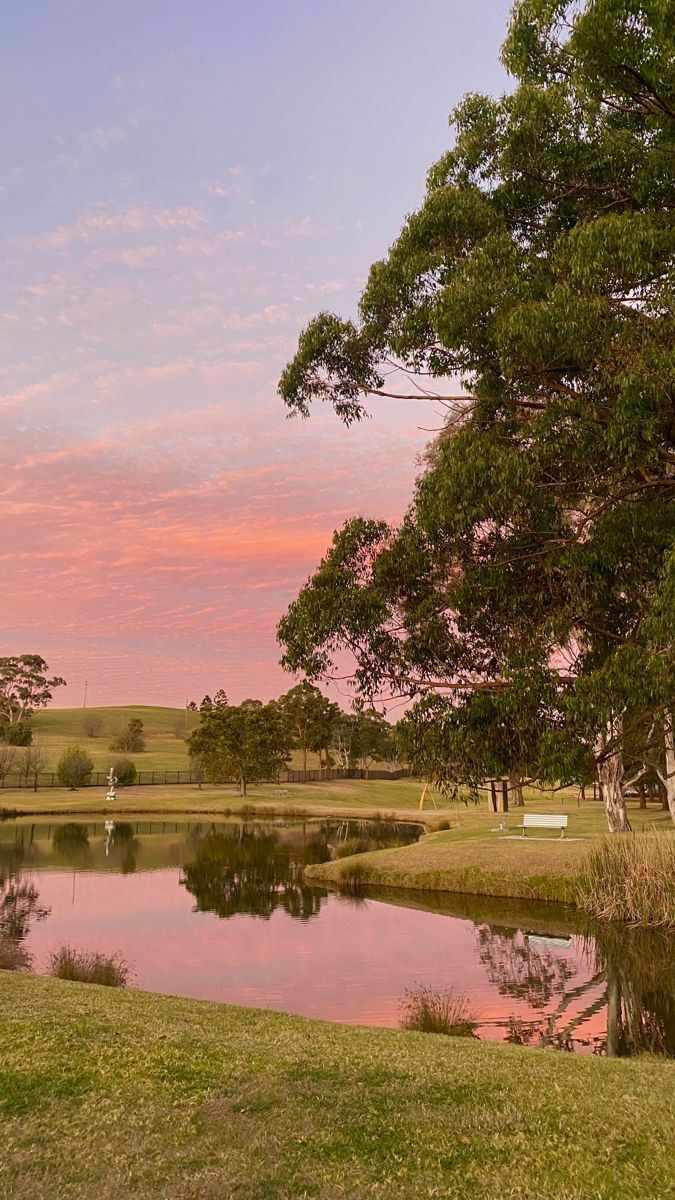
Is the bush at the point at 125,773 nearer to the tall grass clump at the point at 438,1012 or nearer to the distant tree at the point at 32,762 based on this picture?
the distant tree at the point at 32,762

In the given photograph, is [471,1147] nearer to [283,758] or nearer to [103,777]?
[283,758]

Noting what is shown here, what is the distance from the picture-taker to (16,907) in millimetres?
28781

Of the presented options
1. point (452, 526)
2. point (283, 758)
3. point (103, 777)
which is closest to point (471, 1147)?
point (452, 526)

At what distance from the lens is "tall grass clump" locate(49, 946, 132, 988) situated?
18.2 meters

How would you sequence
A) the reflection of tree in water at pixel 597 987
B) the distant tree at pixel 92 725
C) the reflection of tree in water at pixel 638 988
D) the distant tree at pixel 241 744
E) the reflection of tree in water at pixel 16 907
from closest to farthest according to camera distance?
the reflection of tree in water at pixel 638 988, the reflection of tree in water at pixel 597 987, the reflection of tree in water at pixel 16 907, the distant tree at pixel 241 744, the distant tree at pixel 92 725

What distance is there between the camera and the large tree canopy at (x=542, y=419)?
1020 cm

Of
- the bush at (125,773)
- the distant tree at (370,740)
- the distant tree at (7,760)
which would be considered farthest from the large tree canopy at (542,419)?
the distant tree at (370,740)

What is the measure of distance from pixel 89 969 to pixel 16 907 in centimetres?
1179

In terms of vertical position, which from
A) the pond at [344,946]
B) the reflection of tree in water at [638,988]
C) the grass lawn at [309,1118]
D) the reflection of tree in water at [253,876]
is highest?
the grass lawn at [309,1118]

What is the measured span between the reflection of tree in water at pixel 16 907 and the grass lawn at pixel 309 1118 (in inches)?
503

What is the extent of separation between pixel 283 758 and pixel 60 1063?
259 feet

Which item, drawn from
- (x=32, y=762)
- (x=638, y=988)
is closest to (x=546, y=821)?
(x=638, y=988)

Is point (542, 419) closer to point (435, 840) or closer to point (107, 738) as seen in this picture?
point (435, 840)

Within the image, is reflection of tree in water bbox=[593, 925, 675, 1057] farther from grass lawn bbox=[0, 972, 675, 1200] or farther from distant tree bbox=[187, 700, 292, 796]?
distant tree bbox=[187, 700, 292, 796]
